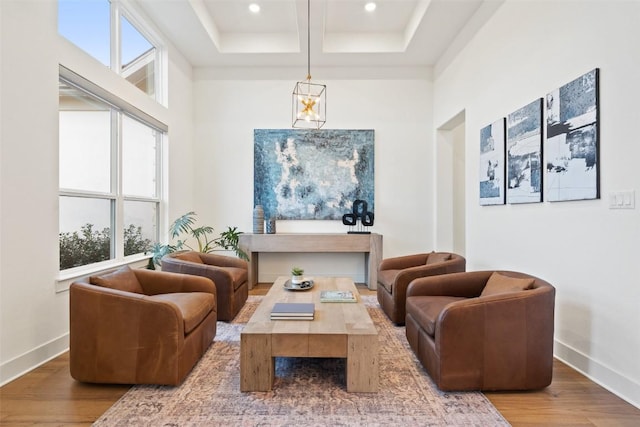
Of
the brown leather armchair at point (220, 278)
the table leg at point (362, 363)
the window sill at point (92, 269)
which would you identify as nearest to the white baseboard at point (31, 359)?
the window sill at point (92, 269)

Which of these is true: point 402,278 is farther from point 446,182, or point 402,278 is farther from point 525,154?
point 446,182

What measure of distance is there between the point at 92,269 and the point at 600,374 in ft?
13.4

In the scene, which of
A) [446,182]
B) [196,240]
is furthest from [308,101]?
[196,240]

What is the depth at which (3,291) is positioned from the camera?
87.4 inches

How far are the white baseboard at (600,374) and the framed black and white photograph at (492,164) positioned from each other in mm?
1424

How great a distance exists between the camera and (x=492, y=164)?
3570 millimetres

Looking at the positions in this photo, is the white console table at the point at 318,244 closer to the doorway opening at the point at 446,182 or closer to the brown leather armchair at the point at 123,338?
the doorway opening at the point at 446,182

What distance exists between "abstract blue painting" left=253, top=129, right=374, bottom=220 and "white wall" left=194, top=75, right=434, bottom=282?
0.46 ft

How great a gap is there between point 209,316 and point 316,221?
112 inches

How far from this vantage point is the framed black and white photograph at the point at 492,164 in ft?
11.1

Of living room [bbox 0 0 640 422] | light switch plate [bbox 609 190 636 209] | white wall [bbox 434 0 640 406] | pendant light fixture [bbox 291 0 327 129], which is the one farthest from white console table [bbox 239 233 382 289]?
light switch plate [bbox 609 190 636 209]

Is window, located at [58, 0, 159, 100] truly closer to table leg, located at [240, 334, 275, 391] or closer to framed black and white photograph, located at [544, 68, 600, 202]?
table leg, located at [240, 334, 275, 391]

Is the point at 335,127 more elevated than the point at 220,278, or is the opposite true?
the point at 335,127

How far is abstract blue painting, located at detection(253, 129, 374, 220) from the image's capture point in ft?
17.4
